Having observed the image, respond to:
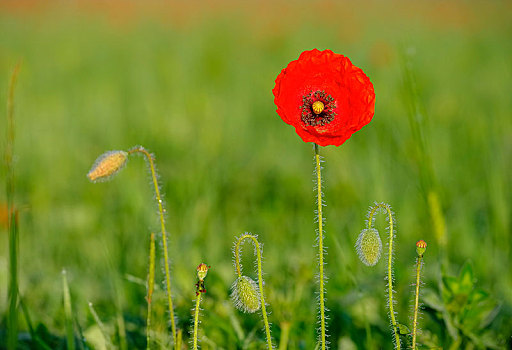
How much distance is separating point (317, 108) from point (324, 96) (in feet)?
0.22

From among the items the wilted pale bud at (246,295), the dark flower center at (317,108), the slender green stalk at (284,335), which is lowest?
the slender green stalk at (284,335)

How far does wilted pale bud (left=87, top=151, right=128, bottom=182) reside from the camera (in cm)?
121

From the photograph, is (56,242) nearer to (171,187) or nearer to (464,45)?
(171,187)

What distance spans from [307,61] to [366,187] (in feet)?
5.69

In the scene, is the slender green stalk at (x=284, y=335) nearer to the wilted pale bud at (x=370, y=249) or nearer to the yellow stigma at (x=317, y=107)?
the wilted pale bud at (x=370, y=249)

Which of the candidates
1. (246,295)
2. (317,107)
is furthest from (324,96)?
(246,295)

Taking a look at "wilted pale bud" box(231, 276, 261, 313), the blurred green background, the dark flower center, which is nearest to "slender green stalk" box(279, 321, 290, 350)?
the blurred green background

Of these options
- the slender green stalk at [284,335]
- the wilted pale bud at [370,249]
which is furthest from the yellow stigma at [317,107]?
the slender green stalk at [284,335]

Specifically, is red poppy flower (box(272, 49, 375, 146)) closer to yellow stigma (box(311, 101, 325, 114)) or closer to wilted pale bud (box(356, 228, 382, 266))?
yellow stigma (box(311, 101, 325, 114))

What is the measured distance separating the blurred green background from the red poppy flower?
502 mm

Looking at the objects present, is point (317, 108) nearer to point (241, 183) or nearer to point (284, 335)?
point (284, 335)

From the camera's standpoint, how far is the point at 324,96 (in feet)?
4.07

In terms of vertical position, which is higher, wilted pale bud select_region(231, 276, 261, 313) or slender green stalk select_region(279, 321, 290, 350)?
wilted pale bud select_region(231, 276, 261, 313)

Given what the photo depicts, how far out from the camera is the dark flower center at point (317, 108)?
3.89ft
